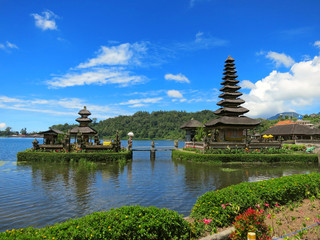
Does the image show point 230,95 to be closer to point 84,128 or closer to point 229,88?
point 229,88

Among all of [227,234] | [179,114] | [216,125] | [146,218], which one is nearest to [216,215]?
[227,234]

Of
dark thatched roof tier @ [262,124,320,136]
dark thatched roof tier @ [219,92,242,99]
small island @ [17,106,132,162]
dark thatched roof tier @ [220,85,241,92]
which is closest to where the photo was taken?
small island @ [17,106,132,162]

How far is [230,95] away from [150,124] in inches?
4822

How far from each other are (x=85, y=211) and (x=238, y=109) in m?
33.4

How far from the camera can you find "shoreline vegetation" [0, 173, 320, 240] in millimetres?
5121

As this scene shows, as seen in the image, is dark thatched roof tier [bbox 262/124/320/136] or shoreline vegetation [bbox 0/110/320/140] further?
shoreline vegetation [bbox 0/110/320/140]

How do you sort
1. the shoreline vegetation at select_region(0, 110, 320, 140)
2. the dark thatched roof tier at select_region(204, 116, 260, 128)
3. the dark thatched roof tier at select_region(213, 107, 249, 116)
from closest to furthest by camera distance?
the dark thatched roof tier at select_region(204, 116, 260, 128)
the dark thatched roof tier at select_region(213, 107, 249, 116)
the shoreline vegetation at select_region(0, 110, 320, 140)

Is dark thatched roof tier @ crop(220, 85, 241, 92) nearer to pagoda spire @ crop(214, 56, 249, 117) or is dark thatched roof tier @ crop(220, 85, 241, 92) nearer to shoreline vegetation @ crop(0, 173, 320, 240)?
pagoda spire @ crop(214, 56, 249, 117)

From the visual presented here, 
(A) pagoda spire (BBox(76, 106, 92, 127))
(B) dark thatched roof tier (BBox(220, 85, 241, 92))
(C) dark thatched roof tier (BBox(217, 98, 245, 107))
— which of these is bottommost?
(A) pagoda spire (BBox(76, 106, 92, 127))

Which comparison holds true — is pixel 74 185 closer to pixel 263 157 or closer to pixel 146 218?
pixel 146 218

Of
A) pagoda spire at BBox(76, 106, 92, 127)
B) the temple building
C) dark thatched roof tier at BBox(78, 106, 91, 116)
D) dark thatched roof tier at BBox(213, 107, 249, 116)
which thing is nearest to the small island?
pagoda spire at BBox(76, 106, 92, 127)

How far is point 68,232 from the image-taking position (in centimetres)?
493

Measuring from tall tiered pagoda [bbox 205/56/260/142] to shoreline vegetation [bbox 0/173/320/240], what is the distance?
25.7m

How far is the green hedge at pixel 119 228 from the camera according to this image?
4.91m
